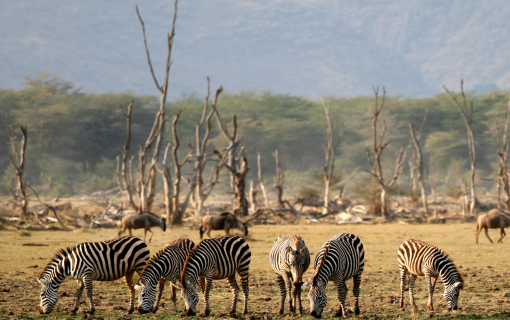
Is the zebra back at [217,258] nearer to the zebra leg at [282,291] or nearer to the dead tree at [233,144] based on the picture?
the zebra leg at [282,291]

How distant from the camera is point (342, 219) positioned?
2750 centimetres

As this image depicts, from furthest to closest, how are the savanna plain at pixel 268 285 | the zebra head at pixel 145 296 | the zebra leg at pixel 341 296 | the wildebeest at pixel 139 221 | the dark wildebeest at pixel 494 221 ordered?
1. the dark wildebeest at pixel 494 221
2. the wildebeest at pixel 139 221
3. the savanna plain at pixel 268 285
4. the zebra leg at pixel 341 296
5. the zebra head at pixel 145 296

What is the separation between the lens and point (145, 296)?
8055 millimetres

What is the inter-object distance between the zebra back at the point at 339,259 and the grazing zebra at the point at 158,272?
191 cm

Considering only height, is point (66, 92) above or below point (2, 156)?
above

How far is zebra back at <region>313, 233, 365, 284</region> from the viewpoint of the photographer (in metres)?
8.10

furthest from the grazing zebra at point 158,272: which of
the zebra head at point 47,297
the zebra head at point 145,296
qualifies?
the zebra head at point 47,297

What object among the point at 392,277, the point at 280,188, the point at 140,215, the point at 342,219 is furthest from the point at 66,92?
the point at 392,277

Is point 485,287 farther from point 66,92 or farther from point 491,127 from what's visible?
point 66,92

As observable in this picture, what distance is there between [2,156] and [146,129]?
12.3 m

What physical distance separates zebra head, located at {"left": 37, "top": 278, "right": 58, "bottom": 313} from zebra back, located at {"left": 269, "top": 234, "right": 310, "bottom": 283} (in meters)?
3.07

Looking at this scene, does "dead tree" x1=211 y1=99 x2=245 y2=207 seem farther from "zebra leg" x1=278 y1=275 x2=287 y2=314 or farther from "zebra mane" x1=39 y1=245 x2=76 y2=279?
"zebra mane" x1=39 y1=245 x2=76 y2=279

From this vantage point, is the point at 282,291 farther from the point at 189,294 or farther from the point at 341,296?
the point at 189,294

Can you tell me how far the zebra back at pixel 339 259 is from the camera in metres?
8.10
